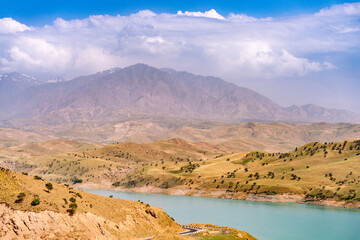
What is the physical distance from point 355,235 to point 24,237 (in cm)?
8689

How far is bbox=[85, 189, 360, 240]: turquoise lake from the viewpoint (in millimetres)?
111812

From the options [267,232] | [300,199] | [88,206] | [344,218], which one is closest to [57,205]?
[88,206]

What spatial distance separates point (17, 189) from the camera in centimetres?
5712

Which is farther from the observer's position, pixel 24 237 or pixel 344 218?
pixel 344 218

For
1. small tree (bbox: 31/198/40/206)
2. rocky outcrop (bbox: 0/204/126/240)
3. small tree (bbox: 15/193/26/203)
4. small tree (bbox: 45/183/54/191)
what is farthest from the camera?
small tree (bbox: 45/183/54/191)

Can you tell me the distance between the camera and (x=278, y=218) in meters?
138

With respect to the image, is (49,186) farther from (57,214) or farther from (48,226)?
(48,226)

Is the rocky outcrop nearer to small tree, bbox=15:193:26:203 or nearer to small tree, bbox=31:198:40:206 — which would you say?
small tree, bbox=31:198:40:206

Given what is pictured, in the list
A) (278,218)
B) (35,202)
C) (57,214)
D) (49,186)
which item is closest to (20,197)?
(35,202)

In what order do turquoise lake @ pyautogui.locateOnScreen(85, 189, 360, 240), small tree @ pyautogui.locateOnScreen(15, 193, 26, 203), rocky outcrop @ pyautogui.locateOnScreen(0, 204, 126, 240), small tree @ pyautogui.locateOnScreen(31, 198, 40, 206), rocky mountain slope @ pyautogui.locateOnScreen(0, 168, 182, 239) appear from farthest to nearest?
turquoise lake @ pyautogui.locateOnScreen(85, 189, 360, 240)
small tree @ pyautogui.locateOnScreen(31, 198, 40, 206)
small tree @ pyautogui.locateOnScreen(15, 193, 26, 203)
rocky mountain slope @ pyautogui.locateOnScreen(0, 168, 182, 239)
rocky outcrop @ pyautogui.locateOnScreen(0, 204, 126, 240)

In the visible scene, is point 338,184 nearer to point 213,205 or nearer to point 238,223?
point 213,205

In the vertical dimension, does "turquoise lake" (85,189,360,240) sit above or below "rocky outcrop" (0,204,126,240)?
→ below

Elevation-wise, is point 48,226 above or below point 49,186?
below

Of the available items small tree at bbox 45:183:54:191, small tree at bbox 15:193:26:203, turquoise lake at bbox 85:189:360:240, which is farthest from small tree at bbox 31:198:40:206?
turquoise lake at bbox 85:189:360:240
